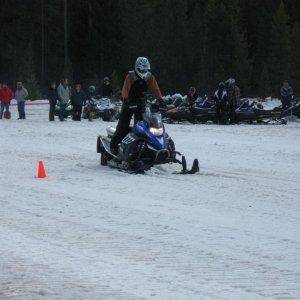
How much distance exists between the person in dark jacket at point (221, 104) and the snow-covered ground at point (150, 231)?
45.9 ft

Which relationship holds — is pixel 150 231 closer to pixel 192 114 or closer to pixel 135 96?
pixel 135 96

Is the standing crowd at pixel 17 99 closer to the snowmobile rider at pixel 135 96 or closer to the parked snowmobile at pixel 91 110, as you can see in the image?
the parked snowmobile at pixel 91 110

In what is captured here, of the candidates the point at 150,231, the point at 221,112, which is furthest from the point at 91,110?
the point at 150,231

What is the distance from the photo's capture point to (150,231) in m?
9.84

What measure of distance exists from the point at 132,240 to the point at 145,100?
7.63 m

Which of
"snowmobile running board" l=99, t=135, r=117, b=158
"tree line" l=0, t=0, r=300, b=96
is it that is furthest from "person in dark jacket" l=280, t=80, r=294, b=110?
"tree line" l=0, t=0, r=300, b=96

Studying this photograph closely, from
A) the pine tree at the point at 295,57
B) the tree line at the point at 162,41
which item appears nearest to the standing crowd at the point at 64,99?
the tree line at the point at 162,41

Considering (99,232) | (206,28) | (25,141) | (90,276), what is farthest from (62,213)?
(206,28)

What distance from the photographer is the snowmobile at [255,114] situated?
33062mm

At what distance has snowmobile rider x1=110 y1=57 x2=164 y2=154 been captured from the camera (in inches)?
648

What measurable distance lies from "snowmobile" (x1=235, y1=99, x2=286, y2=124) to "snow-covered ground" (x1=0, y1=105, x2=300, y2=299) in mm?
14718

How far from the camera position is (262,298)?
6992mm

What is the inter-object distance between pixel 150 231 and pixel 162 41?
224ft

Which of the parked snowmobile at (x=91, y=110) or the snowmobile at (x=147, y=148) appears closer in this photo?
the snowmobile at (x=147, y=148)
